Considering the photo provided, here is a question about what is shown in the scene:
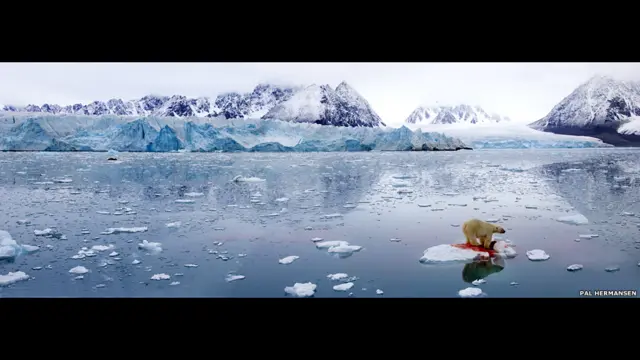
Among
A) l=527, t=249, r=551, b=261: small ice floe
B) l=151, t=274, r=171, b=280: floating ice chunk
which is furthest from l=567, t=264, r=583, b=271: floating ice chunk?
l=151, t=274, r=171, b=280: floating ice chunk

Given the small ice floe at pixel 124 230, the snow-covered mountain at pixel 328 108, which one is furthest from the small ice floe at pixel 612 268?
the small ice floe at pixel 124 230

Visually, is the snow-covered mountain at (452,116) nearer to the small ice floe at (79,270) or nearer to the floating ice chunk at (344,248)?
the floating ice chunk at (344,248)

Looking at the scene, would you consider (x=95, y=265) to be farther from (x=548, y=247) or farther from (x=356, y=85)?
(x=548, y=247)

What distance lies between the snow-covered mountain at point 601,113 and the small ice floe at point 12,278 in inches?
117

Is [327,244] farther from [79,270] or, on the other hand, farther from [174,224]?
[79,270]

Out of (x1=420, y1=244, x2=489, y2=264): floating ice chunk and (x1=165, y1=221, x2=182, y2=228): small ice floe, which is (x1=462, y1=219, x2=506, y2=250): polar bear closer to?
(x1=420, y1=244, x2=489, y2=264): floating ice chunk

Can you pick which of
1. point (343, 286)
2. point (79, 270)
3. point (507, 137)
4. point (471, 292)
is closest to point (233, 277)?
point (343, 286)

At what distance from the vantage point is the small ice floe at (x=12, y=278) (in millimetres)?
2096

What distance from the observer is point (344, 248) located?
2.20 metres

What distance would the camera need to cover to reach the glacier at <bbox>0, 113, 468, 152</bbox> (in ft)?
7.34

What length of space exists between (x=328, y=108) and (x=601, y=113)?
1.55 m

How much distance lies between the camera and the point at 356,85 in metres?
2.22
